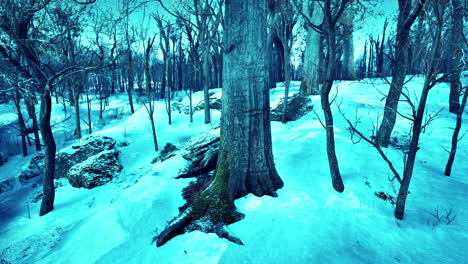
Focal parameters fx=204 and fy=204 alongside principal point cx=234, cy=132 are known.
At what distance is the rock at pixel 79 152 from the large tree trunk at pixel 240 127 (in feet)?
32.2

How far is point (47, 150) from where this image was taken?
6.80 metres

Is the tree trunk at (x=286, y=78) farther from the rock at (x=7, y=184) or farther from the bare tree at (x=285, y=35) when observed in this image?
the rock at (x=7, y=184)

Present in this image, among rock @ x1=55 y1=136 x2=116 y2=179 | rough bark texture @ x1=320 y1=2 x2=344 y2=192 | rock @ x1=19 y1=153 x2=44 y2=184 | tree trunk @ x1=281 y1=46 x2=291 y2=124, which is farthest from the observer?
rock @ x1=19 y1=153 x2=44 y2=184

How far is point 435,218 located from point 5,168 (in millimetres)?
23535

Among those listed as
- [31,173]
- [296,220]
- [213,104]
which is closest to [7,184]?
[31,173]

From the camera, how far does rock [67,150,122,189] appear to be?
880 centimetres

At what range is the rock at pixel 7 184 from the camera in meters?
11.7

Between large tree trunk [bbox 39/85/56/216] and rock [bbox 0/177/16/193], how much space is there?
775 cm

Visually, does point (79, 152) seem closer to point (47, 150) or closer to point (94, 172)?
point (94, 172)

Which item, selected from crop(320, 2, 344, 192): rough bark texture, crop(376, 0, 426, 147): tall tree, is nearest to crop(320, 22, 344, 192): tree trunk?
crop(320, 2, 344, 192): rough bark texture

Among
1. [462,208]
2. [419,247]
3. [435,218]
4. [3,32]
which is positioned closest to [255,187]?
[419,247]

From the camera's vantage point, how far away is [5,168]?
1512cm

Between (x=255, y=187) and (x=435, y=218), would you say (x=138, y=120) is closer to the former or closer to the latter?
(x=255, y=187)

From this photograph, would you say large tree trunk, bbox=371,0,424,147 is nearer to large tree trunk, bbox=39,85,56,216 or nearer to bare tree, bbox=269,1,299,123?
bare tree, bbox=269,1,299,123
